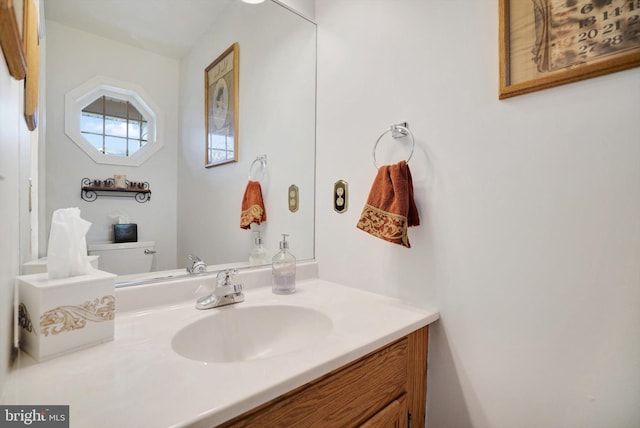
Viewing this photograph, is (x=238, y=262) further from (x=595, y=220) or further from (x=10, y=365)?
(x=595, y=220)

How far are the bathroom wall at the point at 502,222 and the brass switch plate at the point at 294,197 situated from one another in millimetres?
345

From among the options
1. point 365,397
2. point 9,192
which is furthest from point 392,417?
point 9,192

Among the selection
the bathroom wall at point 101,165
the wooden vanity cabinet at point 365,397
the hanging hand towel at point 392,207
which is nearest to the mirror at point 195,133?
the bathroom wall at point 101,165

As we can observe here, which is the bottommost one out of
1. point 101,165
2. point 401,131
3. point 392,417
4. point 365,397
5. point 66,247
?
point 392,417

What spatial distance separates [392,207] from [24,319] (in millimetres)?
929

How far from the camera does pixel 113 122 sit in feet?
3.07

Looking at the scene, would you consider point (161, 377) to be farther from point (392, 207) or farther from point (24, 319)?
point (392, 207)

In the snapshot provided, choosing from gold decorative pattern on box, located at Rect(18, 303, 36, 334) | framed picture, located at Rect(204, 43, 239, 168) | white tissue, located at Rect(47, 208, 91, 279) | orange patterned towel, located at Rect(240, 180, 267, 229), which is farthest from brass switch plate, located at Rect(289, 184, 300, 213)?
gold decorative pattern on box, located at Rect(18, 303, 36, 334)

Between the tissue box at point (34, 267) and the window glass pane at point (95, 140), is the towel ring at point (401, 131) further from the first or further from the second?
the tissue box at point (34, 267)

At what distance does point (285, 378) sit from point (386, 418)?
0.40 m

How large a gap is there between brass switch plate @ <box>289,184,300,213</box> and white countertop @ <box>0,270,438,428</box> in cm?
68

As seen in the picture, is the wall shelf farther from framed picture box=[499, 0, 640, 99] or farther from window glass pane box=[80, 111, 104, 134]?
framed picture box=[499, 0, 640, 99]

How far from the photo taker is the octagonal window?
2.87ft

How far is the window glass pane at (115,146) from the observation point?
0.93m
